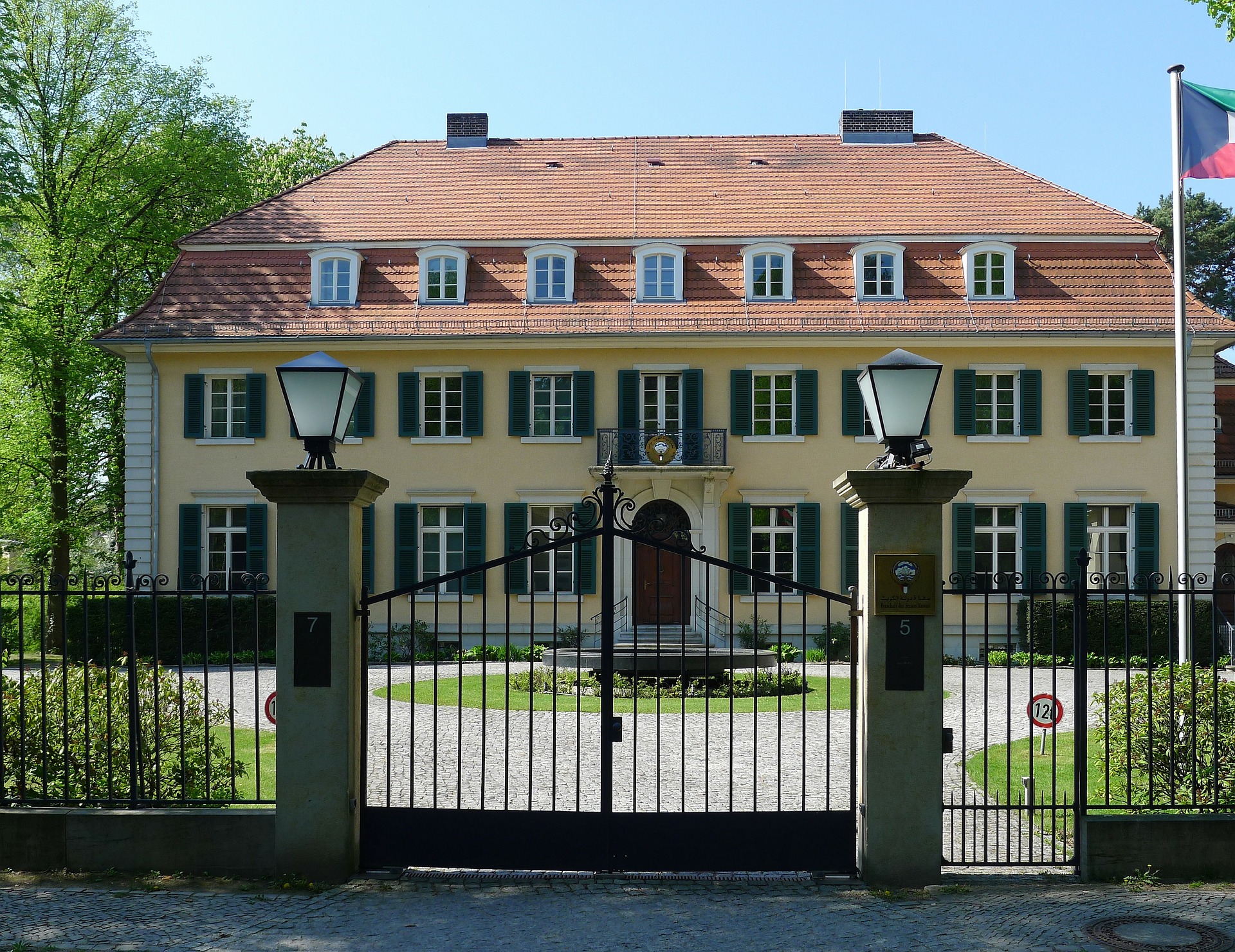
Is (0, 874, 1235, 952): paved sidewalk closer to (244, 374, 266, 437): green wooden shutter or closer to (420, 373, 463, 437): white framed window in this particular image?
(420, 373, 463, 437): white framed window

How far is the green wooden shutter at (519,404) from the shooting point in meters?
23.2

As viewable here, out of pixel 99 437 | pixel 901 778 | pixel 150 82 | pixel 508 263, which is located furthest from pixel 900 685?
pixel 150 82

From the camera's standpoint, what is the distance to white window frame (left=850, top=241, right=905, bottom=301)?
77.5 ft

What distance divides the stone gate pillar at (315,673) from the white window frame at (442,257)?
698 inches

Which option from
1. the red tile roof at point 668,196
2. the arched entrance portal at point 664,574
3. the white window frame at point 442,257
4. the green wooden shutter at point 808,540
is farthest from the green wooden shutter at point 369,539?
the green wooden shutter at point 808,540

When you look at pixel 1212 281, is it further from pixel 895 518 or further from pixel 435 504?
pixel 895 518

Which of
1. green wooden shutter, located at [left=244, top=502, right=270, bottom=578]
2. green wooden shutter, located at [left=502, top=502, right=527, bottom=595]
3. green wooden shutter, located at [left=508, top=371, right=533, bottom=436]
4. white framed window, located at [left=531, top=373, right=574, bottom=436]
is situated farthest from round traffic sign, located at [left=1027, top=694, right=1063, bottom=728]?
green wooden shutter, located at [left=244, top=502, right=270, bottom=578]

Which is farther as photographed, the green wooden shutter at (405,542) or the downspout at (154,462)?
the downspout at (154,462)

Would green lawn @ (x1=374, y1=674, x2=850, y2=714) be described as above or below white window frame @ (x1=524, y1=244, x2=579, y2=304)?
below

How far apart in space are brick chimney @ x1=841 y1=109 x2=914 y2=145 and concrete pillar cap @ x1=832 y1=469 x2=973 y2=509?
2297 centimetres

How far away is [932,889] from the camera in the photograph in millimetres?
6340

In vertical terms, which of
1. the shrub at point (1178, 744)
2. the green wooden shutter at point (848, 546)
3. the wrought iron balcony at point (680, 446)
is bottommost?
the shrub at point (1178, 744)

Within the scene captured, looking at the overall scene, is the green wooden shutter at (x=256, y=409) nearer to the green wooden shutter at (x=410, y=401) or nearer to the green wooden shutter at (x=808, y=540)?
the green wooden shutter at (x=410, y=401)

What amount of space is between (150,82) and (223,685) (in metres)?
17.5
